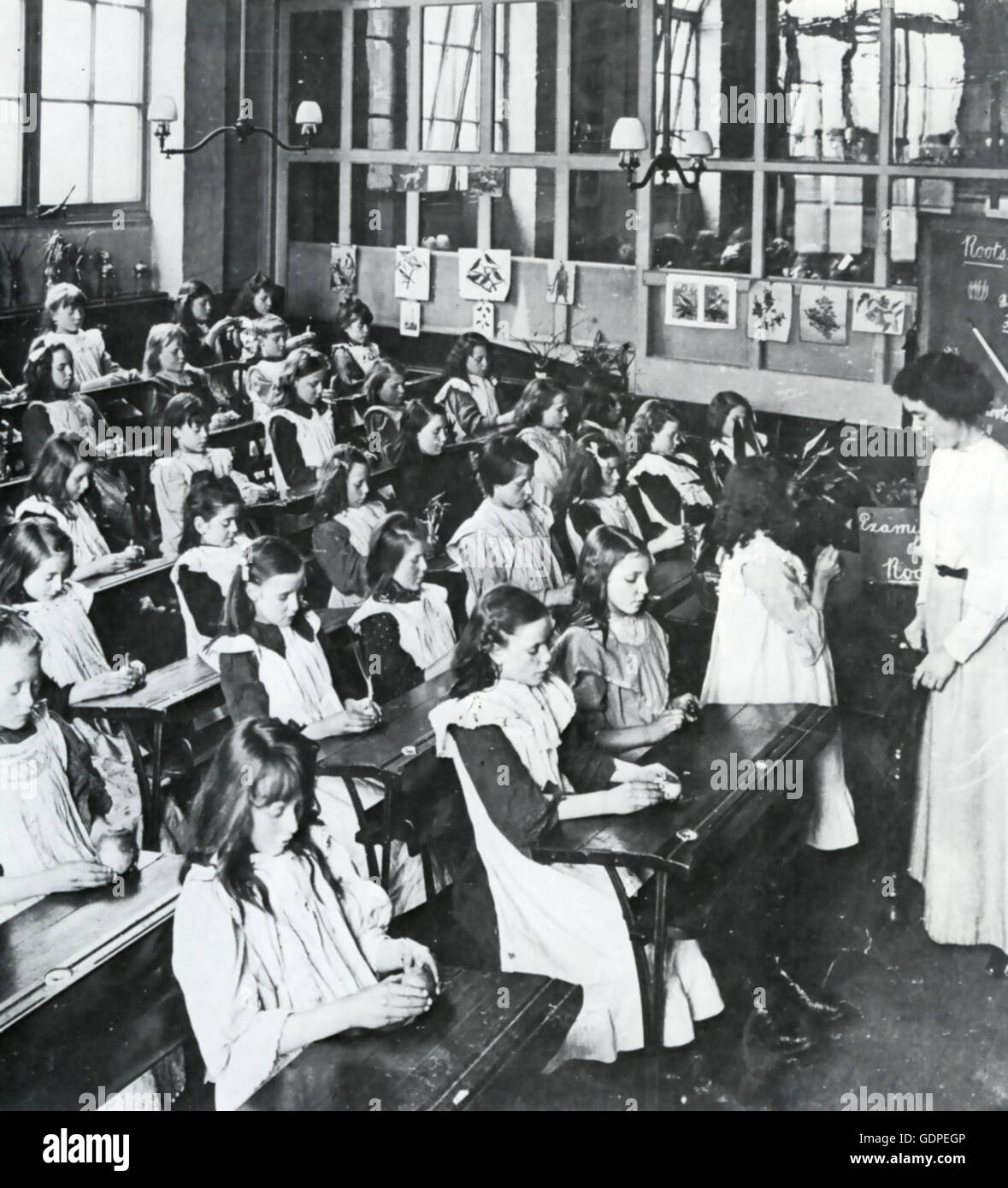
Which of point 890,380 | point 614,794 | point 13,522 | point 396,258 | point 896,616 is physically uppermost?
point 396,258

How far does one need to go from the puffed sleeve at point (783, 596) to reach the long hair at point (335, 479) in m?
1.36

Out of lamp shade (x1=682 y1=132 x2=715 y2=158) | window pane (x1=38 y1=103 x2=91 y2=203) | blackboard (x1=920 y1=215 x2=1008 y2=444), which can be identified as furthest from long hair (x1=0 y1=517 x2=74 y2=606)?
blackboard (x1=920 y1=215 x2=1008 y2=444)

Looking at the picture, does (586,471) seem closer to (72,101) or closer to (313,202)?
(313,202)

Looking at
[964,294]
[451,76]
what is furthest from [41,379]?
[964,294]

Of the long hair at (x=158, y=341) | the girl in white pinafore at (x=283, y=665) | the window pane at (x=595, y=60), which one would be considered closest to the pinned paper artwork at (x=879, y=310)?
the window pane at (x=595, y=60)

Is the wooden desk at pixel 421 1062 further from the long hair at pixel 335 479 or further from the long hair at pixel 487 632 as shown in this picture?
the long hair at pixel 335 479

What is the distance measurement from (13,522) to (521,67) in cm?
201

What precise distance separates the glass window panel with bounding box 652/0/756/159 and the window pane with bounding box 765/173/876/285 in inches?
11.4

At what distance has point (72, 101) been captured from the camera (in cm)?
401

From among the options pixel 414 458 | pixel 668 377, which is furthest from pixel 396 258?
pixel 668 377

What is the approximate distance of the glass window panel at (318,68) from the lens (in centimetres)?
446
